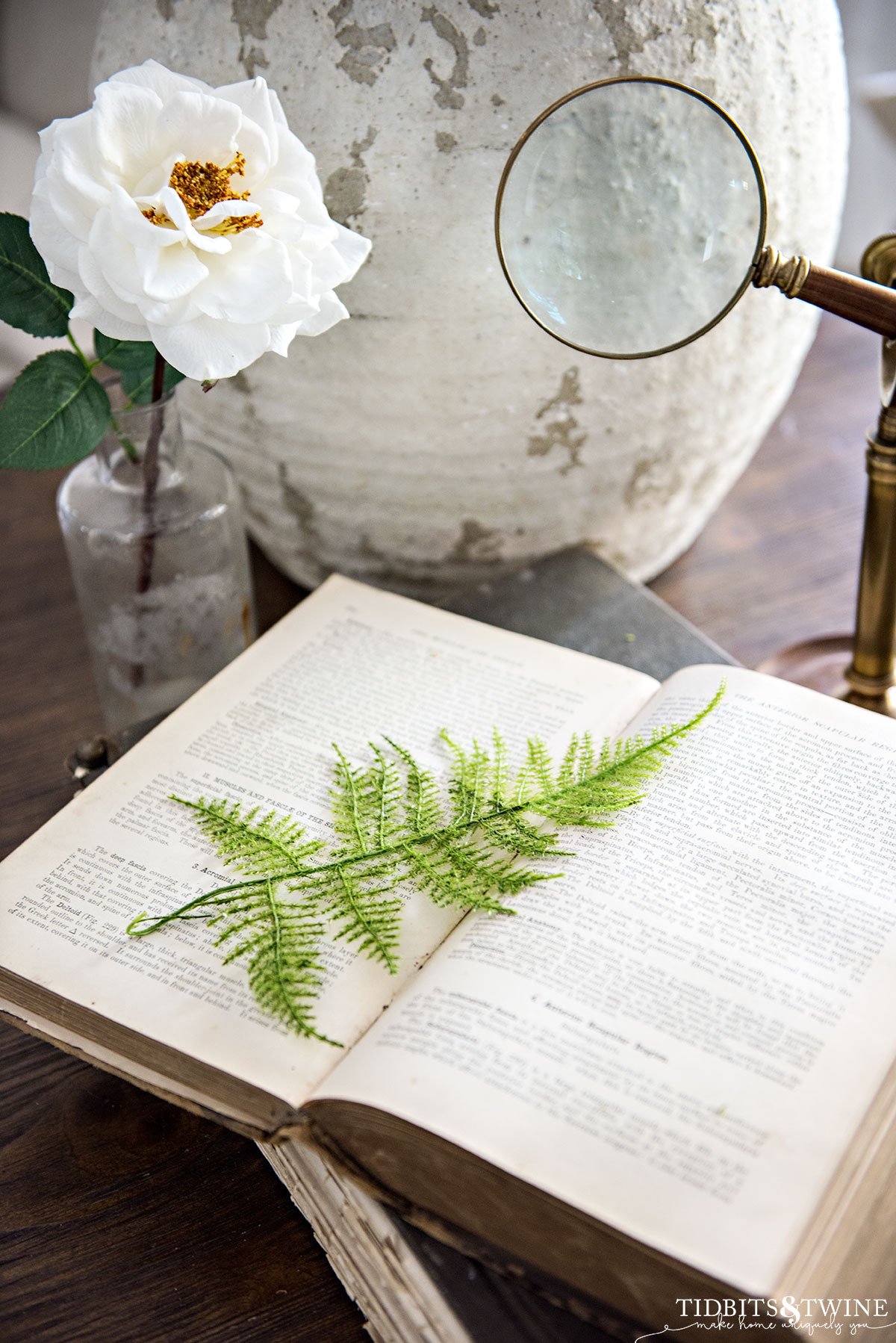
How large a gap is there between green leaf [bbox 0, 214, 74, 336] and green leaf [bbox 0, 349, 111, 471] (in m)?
0.01

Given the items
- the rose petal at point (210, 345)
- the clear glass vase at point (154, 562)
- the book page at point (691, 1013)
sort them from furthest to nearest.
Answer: the clear glass vase at point (154, 562) < the rose petal at point (210, 345) < the book page at point (691, 1013)

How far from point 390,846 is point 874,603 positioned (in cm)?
31

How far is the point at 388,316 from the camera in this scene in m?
0.60

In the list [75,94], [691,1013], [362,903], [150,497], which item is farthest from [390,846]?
[75,94]

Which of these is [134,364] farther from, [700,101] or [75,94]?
[75,94]

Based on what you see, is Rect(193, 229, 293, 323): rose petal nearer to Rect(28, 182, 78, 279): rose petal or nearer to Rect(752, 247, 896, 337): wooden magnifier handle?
Rect(28, 182, 78, 279): rose petal

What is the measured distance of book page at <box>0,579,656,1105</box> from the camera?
1.44ft

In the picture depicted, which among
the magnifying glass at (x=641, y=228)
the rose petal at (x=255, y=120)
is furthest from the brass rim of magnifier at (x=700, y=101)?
the rose petal at (x=255, y=120)

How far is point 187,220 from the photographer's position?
452 millimetres

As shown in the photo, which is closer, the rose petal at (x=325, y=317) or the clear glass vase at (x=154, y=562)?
the rose petal at (x=325, y=317)

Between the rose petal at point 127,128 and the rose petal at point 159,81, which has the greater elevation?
the rose petal at point 159,81

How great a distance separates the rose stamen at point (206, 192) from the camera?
474 millimetres

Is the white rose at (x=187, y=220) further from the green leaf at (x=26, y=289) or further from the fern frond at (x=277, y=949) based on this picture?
the fern frond at (x=277, y=949)

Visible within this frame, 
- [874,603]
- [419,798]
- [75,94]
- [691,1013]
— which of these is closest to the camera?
[691,1013]
